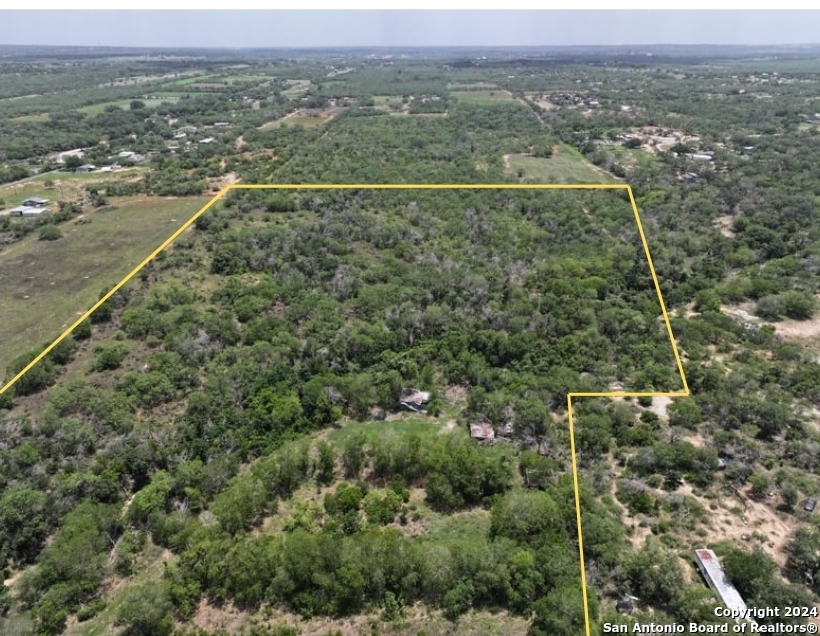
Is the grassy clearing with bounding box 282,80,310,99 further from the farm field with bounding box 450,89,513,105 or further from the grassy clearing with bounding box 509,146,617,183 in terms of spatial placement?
the grassy clearing with bounding box 509,146,617,183

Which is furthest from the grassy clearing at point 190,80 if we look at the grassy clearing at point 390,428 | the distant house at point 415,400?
the grassy clearing at point 390,428

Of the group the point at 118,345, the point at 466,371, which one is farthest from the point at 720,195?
the point at 118,345

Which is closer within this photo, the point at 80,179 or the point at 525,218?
the point at 525,218

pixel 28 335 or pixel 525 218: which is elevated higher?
pixel 525 218

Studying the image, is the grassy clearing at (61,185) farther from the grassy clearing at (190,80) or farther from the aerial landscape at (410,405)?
the grassy clearing at (190,80)

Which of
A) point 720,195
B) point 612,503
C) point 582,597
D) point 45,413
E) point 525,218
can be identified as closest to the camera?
point 582,597

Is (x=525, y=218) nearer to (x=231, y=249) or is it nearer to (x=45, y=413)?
(x=231, y=249)

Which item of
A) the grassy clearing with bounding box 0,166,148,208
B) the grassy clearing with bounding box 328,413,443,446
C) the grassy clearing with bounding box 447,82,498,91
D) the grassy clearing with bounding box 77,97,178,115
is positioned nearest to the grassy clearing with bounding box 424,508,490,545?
the grassy clearing with bounding box 328,413,443,446

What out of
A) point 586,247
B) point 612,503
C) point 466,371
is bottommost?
point 612,503
